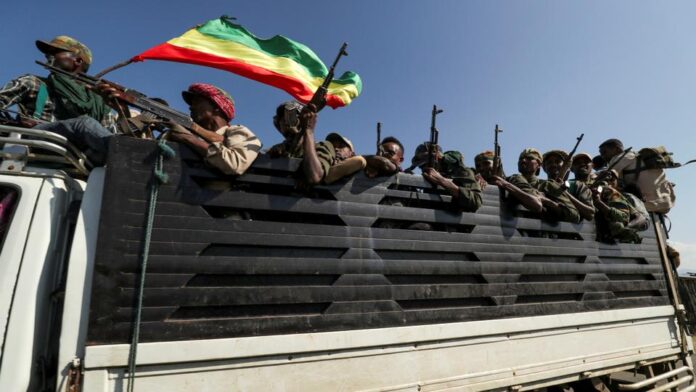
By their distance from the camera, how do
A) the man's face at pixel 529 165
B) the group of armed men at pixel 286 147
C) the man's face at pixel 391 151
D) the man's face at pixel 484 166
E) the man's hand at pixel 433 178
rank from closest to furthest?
the group of armed men at pixel 286 147
the man's hand at pixel 433 178
the man's face at pixel 391 151
the man's face at pixel 529 165
the man's face at pixel 484 166

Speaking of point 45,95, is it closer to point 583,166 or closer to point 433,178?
point 433,178

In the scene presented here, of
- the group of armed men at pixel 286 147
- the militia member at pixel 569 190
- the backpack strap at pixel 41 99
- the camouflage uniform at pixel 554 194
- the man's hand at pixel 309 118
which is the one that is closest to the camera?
the group of armed men at pixel 286 147

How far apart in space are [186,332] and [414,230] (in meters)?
1.30

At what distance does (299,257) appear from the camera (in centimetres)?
183

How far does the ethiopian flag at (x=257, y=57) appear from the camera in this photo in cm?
416

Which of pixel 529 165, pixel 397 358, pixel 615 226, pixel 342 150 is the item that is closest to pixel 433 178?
pixel 342 150

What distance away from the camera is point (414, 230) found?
215 centimetres

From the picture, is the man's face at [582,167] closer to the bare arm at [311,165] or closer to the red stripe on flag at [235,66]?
the red stripe on flag at [235,66]

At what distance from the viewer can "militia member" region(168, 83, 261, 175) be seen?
5.75ft

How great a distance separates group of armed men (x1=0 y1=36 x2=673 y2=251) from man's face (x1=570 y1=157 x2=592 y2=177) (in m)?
0.25

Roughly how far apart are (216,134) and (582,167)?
4.14 m

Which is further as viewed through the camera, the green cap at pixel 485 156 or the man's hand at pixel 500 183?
the green cap at pixel 485 156

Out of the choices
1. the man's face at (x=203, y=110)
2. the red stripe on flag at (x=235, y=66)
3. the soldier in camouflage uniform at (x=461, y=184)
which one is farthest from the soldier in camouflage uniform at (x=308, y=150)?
the red stripe on flag at (x=235, y=66)

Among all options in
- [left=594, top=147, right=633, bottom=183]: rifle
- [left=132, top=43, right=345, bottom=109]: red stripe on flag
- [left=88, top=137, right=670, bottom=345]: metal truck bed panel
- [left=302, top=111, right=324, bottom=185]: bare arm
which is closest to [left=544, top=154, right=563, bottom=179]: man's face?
[left=594, top=147, right=633, bottom=183]: rifle
